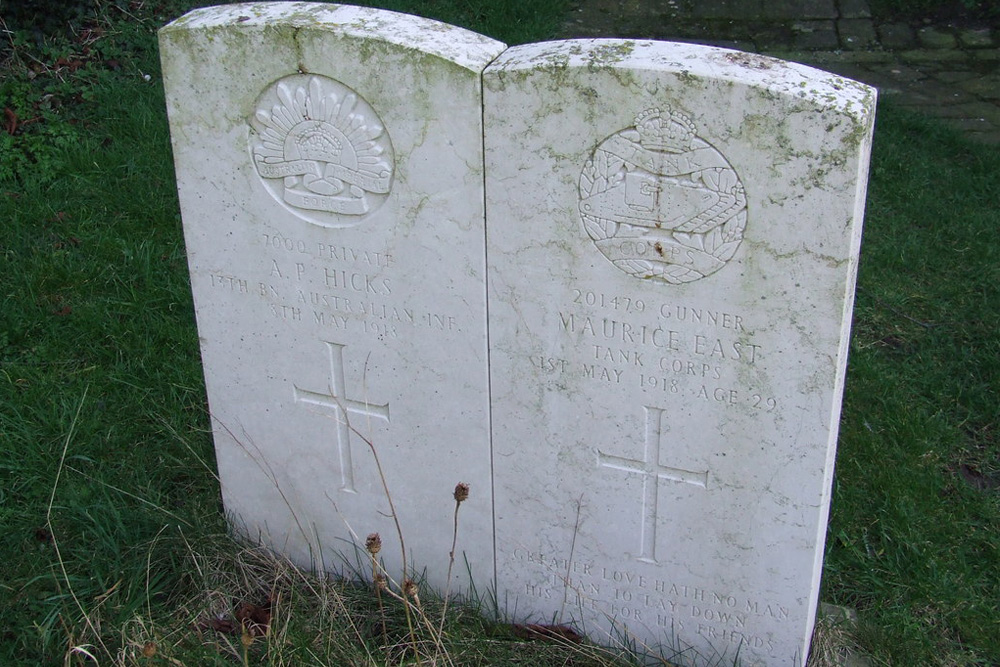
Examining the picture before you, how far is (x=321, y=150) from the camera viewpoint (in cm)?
285

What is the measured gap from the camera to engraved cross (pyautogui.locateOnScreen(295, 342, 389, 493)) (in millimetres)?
3176

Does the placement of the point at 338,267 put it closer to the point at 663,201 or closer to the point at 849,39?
the point at 663,201

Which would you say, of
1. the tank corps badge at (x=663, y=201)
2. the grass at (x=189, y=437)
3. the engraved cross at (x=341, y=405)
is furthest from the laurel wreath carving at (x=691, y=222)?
the grass at (x=189, y=437)

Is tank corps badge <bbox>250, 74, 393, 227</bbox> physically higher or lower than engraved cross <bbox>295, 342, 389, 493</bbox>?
higher

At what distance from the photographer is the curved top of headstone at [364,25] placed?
265cm

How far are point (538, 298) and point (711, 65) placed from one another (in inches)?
28.7

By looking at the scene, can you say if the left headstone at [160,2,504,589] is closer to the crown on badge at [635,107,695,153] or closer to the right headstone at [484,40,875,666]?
the right headstone at [484,40,875,666]

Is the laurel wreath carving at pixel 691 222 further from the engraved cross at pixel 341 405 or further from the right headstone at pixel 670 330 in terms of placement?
the engraved cross at pixel 341 405

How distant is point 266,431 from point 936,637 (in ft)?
6.87

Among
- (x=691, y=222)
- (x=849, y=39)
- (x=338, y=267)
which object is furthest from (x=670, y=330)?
(x=849, y=39)

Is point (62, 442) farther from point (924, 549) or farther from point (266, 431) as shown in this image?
point (924, 549)

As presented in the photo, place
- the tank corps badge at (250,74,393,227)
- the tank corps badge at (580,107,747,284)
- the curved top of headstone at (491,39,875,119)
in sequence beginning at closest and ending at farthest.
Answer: the curved top of headstone at (491,39,875,119)
the tank corps badge at (580,107,747,284)
the tank corps badge at (250,74,393,227)

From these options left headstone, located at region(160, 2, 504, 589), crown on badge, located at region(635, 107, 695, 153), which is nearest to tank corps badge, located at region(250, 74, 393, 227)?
left headstone, located at region(160, 2, 504, 589)

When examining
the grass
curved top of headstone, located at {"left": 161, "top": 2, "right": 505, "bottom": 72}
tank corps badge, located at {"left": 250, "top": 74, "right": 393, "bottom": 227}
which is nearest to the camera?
curved top of headstone, located at {"left": 161, "top": 2, "right": 505, "bottom": 72}
